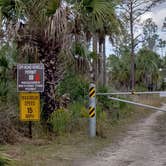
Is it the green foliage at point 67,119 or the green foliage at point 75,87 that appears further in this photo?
the green foliage at point 75,87

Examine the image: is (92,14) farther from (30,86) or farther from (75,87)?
(75,87)

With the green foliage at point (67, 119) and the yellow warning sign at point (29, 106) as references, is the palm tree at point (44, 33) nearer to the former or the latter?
the green foliage at point (67, 119)

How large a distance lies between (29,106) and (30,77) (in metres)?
0.81

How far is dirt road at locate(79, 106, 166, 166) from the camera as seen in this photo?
9666 millimetres

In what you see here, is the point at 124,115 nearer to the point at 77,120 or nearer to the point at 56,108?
the point at 77,120

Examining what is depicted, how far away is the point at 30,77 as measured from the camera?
12.3 metres

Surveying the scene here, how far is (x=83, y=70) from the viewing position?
14.5 m

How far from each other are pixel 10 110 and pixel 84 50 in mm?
3188

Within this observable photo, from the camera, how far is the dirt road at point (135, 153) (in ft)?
31.7

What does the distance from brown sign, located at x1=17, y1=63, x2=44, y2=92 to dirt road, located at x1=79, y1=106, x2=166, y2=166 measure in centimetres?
261

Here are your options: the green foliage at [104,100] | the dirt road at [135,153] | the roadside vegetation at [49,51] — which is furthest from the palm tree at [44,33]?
the green foliage at [104,100]

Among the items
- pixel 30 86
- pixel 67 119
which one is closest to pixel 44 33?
pixel 30 86

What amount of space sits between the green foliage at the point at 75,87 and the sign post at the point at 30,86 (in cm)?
390

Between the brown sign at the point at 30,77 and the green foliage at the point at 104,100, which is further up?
the brown sign at the point at 30,77
